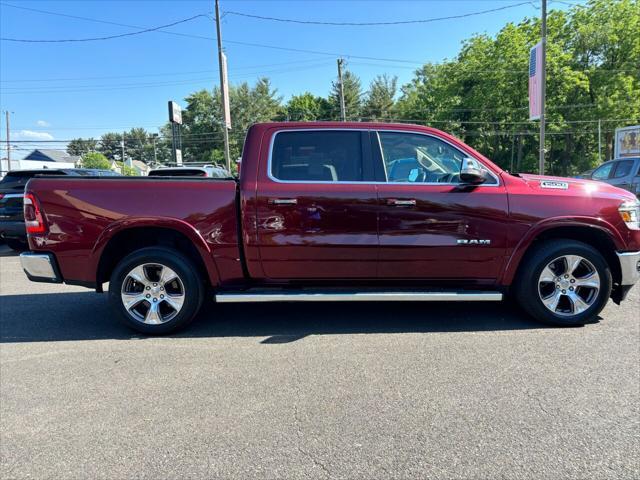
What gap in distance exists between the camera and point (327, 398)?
312 cm

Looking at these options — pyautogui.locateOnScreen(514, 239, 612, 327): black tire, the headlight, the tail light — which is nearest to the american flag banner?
the headlight

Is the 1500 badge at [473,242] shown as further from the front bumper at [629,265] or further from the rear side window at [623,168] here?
the rear side window at [623,168]

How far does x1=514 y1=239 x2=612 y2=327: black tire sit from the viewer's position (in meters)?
4.34

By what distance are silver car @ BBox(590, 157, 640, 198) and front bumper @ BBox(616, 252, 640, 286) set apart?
9068 mm

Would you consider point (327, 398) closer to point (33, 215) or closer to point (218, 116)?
point (33, 215)

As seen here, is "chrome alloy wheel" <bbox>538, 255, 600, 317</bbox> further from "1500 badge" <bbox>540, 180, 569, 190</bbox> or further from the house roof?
the house roof

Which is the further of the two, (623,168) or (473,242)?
(623,168)

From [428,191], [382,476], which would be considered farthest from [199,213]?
[382,476]

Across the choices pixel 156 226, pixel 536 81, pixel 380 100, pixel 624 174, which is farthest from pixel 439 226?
pixel 380 100

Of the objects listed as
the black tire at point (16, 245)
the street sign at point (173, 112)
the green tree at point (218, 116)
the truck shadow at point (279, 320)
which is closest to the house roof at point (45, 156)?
the green tree at point (218, 116)

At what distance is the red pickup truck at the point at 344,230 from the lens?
167 inches

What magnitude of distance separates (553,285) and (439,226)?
4.37 ft

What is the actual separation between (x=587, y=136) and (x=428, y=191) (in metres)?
41.4

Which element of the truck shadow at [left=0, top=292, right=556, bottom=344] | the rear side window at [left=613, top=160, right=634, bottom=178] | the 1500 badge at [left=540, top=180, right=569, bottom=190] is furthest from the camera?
the rear side window at [left=613, top=160, right=634, bottom=178]
